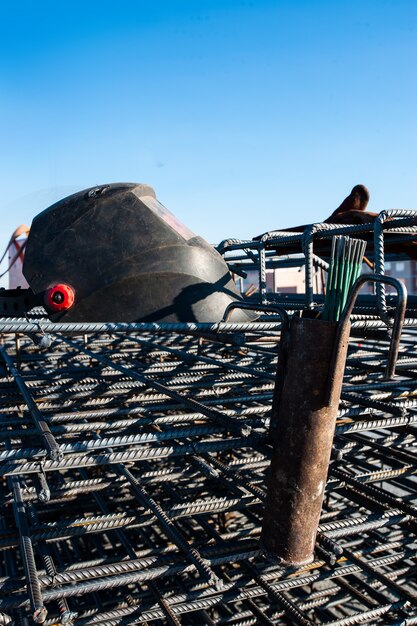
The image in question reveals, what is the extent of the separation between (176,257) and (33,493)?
5.25 feet

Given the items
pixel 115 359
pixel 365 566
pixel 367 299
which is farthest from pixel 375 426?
pixel 115 359

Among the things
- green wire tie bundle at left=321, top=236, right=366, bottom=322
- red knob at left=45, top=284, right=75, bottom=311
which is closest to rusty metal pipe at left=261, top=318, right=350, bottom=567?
green wire tie bundle at left=321, top=236, right=366, bottom=322

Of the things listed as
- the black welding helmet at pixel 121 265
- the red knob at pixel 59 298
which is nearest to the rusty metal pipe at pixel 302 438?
the black welding helmet at pixel 121 265

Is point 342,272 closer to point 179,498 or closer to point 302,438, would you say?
point 302,438

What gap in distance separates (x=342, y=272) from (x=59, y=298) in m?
1.88

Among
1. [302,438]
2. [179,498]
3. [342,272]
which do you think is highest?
[342,272]

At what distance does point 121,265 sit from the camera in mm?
3213

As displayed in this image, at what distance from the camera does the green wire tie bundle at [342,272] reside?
185 cm

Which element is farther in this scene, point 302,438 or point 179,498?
point 179,498

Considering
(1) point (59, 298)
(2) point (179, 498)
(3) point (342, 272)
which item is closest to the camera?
(3) point (342, 272)

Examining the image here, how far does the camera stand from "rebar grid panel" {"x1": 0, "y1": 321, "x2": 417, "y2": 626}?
2.09 metres

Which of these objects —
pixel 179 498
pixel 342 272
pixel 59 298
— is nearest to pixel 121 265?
pixel 59 298

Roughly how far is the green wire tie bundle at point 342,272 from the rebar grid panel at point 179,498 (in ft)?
2.08

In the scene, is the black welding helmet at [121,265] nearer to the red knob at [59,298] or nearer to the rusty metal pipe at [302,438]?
the red knob at [59,298]
